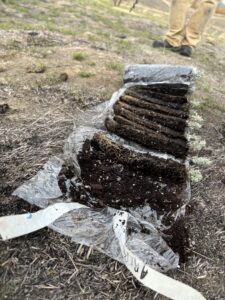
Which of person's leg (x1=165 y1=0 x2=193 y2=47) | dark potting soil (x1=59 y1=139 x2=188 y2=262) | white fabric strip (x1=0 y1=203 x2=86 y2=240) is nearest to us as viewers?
white fabric strip (x1=0 y1=203 x2=86 y2=240)

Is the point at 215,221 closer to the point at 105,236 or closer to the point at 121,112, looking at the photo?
the point at 105,236

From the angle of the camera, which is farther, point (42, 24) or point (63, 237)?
point (42, 24)

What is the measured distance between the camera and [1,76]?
4.21m

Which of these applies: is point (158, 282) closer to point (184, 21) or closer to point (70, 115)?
point (70, 115)

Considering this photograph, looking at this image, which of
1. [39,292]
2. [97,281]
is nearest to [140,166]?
[97,281]

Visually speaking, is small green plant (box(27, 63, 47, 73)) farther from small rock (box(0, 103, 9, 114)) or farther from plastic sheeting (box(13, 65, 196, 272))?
plastic sheeting (box(13, 65, 196, 272))

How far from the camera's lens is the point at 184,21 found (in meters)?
6.34

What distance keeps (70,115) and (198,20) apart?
362cm

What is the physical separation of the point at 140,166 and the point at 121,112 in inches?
26.2

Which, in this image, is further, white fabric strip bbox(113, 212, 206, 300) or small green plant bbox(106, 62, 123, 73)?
small green plant bbox(106, 62, 123, 73)

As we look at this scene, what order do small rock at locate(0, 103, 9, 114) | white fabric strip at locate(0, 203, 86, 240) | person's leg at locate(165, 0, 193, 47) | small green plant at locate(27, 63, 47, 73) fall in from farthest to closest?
person's leg at locate(165, 0, 193, 47)
small green plant at locate(27, 63, 47, 73)
small rock at locate(0, 103, 9, 114)
white fabric strip at locate(0, 203, 86, 240)

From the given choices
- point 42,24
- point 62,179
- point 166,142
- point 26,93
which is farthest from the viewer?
point 42,24

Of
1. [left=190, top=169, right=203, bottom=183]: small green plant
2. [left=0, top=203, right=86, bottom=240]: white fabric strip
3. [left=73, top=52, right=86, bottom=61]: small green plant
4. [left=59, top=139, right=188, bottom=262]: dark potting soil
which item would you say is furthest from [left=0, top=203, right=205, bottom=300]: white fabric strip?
[left=73, top=52, right=86, bottom=61]: small green plant

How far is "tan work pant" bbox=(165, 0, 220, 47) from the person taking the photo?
612 cm
